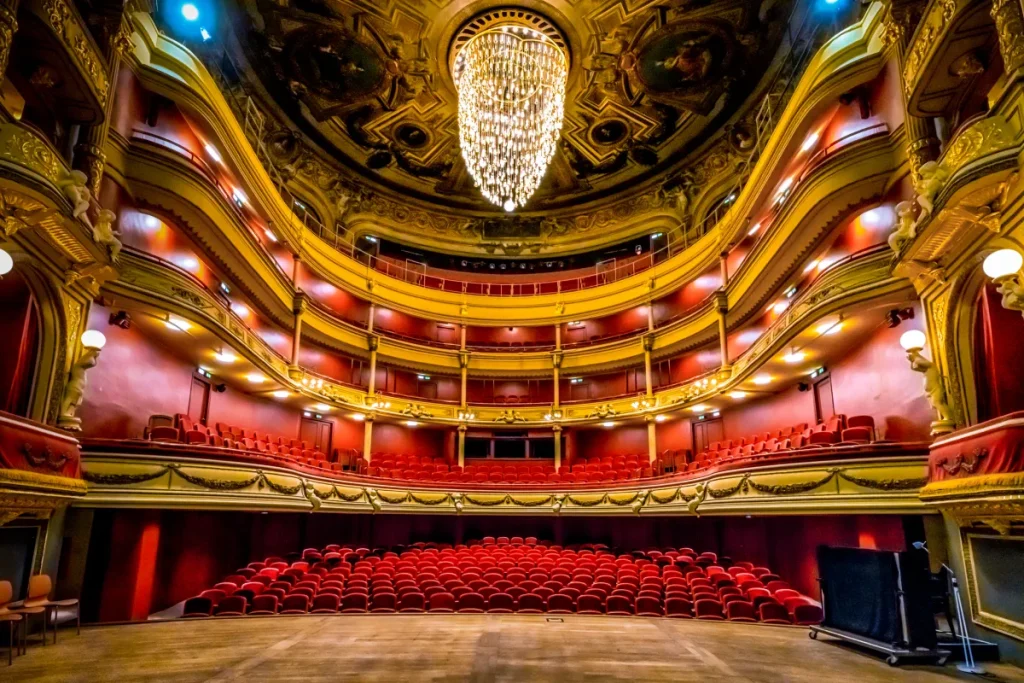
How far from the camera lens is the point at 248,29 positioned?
13953 millimetres

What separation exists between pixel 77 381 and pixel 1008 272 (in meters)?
10.5

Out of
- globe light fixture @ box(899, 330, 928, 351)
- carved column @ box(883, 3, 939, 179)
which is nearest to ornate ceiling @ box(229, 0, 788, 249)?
carved column @ box(883, 3, 939, 179)

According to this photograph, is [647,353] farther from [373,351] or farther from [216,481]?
[216,481]

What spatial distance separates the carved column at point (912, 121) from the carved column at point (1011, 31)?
210 centimetres

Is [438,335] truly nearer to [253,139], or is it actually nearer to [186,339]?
[253,139]

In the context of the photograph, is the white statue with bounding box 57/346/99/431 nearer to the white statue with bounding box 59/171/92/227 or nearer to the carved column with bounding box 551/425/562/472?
the white statue with bounding box 59/171/92/227

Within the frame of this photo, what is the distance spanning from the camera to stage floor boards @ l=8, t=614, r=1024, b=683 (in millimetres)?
5164

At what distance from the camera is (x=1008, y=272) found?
4.75 m

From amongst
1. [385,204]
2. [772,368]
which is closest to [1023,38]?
[772,368]

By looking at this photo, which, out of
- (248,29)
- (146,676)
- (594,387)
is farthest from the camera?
(594,387)

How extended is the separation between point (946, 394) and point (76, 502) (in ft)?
36.6

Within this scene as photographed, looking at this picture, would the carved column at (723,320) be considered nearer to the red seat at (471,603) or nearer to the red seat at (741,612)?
the red seat at (741,612)

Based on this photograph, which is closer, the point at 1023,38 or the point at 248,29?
the point at 1023,38

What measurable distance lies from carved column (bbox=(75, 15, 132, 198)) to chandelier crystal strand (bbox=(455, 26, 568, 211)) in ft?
20.5
